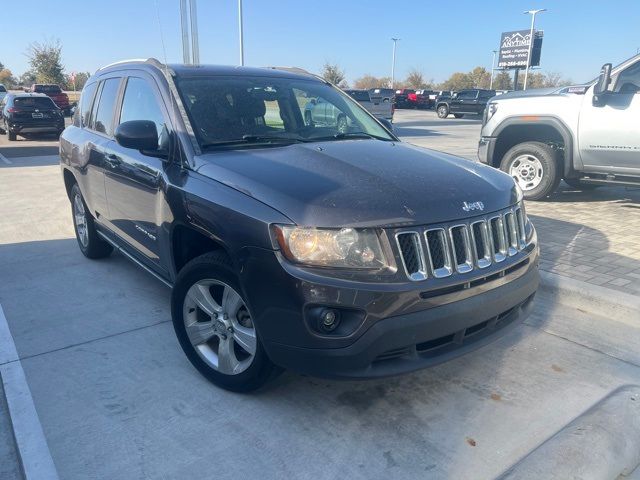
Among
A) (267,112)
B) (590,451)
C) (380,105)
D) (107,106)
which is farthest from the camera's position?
(380,105)

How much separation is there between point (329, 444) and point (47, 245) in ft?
15.6

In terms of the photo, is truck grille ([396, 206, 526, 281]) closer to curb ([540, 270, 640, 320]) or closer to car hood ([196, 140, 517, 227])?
car hood ([196, 140, 517, 227])

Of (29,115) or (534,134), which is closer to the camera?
(534,134)

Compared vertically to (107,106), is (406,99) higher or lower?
lower

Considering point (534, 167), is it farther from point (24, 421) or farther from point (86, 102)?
point (24, 421)

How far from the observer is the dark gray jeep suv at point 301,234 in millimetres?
2445

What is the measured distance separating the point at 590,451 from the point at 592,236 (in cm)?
406

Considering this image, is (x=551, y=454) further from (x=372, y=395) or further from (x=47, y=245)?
(x=47, y=245)

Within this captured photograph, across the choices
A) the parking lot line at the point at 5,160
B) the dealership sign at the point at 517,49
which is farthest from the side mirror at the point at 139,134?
the dealership sign at the point at 517,49

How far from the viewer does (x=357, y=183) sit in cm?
275

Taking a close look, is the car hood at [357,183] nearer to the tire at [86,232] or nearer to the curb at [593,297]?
the curb at [593,297]

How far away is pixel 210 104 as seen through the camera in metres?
3.50

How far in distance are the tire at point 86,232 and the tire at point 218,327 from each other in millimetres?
2500

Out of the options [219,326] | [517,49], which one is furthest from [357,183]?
[517,49]
